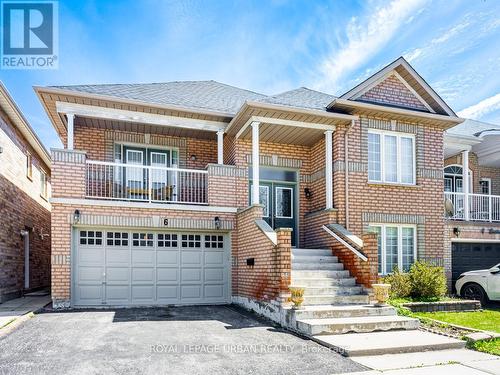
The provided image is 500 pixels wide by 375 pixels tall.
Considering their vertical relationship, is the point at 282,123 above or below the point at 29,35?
below

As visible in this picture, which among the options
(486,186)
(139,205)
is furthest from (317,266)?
(486,186)

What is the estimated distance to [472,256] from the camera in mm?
13031

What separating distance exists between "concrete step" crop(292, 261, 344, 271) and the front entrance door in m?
2.42

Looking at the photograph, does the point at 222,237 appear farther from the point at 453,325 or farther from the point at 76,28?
the point at 76,28

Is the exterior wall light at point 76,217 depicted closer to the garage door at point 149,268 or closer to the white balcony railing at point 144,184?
the garage door at point 149,268

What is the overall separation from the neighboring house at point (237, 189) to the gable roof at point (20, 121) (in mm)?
1060

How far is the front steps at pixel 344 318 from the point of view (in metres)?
6.46

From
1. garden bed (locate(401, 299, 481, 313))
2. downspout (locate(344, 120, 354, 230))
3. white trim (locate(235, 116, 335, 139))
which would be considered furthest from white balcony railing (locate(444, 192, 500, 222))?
white trim (locate(235, 116, 335, 139))

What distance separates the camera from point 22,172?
1327 centimetres

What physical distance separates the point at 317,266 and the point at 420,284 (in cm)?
270

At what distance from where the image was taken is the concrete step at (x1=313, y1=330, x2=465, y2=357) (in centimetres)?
615

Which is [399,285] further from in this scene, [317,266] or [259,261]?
[259,261]

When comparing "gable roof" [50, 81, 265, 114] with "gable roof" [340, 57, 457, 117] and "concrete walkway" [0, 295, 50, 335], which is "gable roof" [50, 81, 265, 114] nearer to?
"gable roof" [340, 57, 457, 117]

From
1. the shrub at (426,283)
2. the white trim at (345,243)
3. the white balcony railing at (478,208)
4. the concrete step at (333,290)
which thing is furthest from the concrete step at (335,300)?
the white balcony railing at (478,208)
